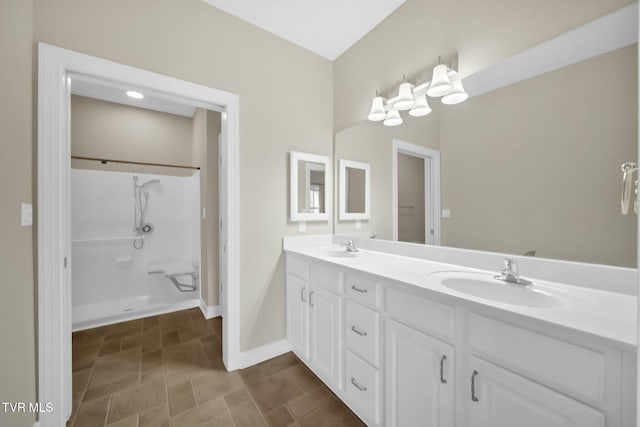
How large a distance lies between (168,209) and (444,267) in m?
3.38

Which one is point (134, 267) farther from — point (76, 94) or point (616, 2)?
point (616, 2)

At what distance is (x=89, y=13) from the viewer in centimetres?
136

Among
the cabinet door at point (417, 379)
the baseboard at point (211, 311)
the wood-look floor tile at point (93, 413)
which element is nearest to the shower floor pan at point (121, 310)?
the baseboard at point (211, 311)

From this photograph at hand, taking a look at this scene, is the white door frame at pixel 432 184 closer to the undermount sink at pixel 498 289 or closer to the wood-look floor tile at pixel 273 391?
the undermount sink at pixel 498 289

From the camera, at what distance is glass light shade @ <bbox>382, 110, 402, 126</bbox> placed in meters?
1.78

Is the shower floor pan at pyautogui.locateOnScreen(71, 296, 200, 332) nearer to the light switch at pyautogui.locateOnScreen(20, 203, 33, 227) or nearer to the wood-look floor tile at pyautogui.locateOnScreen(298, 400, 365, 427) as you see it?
the light switch at pyautogui.locateOnScreen(20, 203, 33, 227)

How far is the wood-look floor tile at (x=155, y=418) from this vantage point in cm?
135

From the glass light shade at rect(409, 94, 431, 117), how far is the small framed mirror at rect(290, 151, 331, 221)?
89 cm

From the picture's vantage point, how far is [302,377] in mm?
1749

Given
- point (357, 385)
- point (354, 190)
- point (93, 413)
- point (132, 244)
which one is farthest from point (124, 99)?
point (357, 385)

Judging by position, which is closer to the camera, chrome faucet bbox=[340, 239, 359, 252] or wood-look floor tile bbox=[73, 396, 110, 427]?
wood-look floor tile bbox=[73, 396, 110, 427]

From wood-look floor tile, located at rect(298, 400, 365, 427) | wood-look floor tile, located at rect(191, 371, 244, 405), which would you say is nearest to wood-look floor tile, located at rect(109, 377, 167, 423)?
wood-look floor tile, located at rect(191, 371, 244, 405)

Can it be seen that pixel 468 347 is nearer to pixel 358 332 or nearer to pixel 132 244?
pixel 358 332

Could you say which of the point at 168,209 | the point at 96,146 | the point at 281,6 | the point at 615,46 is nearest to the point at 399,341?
the point at 615,46
